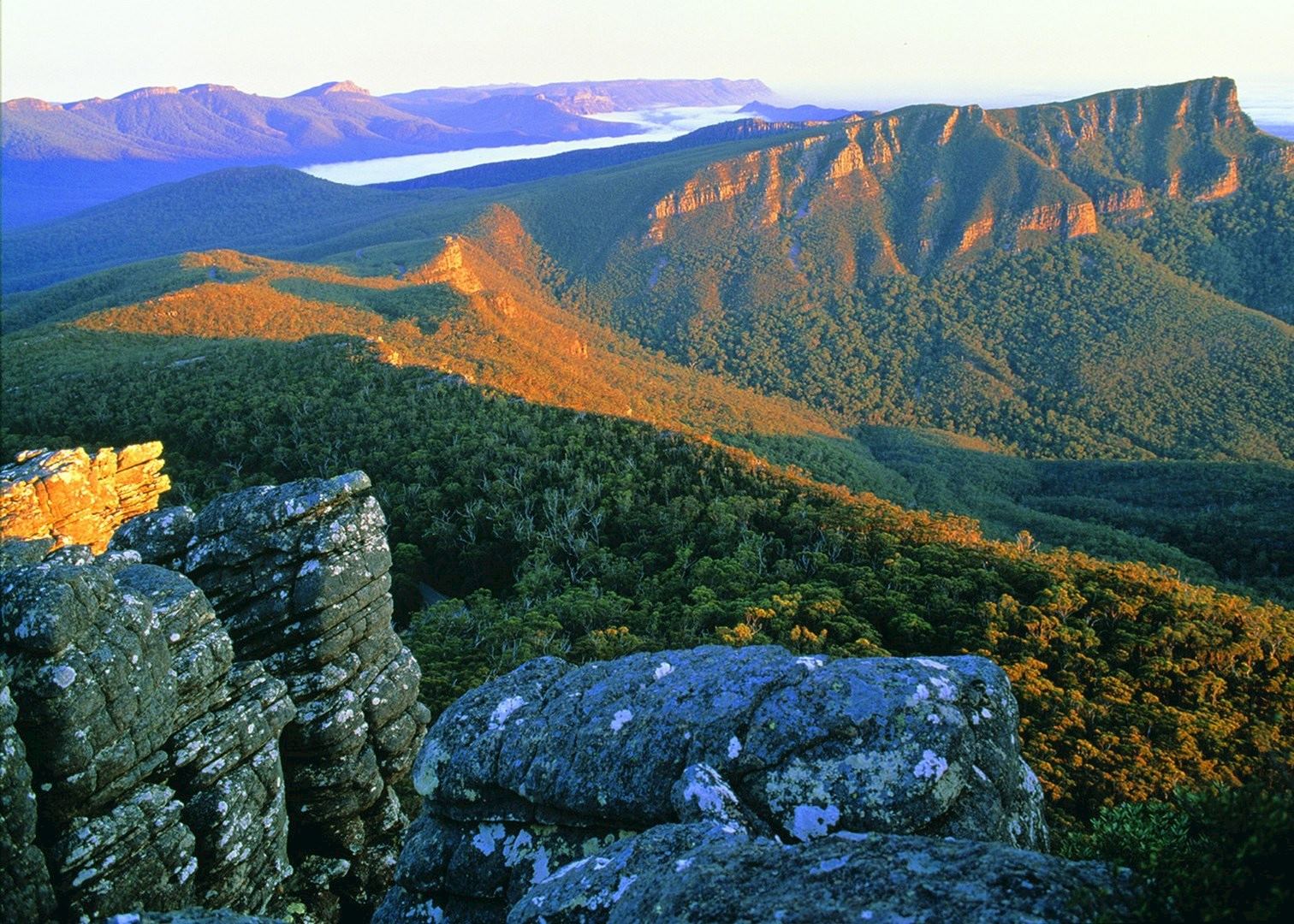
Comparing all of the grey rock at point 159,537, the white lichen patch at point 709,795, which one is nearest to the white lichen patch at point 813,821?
the white lichen patch at point 709,795

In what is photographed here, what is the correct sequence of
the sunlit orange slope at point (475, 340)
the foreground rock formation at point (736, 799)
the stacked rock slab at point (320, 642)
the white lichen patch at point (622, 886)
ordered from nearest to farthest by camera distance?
the foreground rock formation at point (736, 799) → the white lichen patch at point (622, 886) → the stacked rock slab at point (320, 642) → the sunlit orange slope at point (475, 340)

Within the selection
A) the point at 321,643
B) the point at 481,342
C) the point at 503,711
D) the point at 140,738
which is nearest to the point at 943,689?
the point at 503,711

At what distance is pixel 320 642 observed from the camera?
15.6m

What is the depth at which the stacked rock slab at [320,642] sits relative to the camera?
14906 mm

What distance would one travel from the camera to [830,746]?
8.23m

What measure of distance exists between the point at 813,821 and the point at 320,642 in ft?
37.1

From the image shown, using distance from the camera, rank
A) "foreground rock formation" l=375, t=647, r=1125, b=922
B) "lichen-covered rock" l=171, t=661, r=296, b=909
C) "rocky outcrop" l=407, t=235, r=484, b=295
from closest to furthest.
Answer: "foreground rock formation" l=375, t=647, r=1125, b=922 → "lichen-covered rock" l=171, t=661, r=296, b=909 → "rocky outcrop" l=407, t=235, r=484, b=295

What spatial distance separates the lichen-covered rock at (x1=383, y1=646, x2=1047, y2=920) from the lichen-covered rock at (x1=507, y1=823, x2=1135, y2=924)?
1.07 metres

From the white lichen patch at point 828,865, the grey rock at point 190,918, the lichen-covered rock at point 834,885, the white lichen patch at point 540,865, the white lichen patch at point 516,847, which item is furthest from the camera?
the white lichen patch at point 516,847

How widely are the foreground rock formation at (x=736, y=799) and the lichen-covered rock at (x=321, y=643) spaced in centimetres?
576

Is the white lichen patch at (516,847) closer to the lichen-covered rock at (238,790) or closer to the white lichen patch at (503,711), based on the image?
the white lichen patch at (503,711)

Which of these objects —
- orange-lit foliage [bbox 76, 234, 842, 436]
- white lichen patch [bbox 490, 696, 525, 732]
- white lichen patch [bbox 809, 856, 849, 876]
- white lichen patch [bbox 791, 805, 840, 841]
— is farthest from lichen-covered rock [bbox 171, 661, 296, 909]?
orange-lit foliage [bbox 76, 234, 842, 436]

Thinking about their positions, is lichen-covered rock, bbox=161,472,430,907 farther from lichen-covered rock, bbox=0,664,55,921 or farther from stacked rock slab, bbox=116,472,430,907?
lichen-covered rock, bbox=0,664,55,921

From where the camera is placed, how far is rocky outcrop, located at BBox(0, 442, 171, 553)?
24.9 meters
